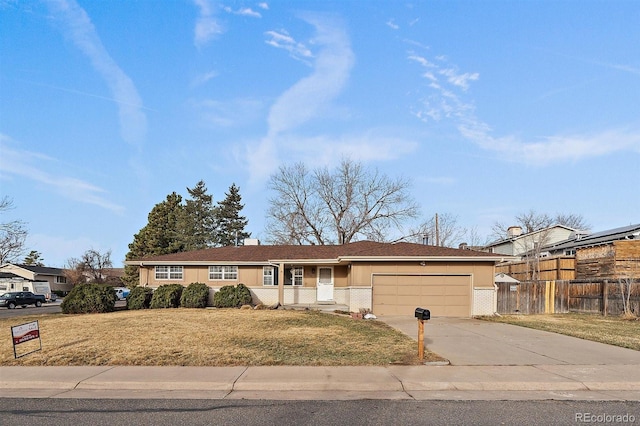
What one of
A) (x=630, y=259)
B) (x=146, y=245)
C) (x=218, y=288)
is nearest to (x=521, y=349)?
(x=218, y=288)

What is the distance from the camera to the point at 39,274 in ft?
191

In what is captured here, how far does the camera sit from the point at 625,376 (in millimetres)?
8203

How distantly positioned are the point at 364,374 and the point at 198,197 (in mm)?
59175

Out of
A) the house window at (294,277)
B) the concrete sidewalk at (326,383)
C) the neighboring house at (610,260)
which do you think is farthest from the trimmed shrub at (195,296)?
the neighboring house at (610,260)

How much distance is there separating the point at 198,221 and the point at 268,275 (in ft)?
121

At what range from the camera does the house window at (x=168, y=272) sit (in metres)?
25.9

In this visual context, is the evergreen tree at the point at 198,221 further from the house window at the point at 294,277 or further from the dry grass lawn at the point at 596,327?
the dry grass lawn at the point at 596,327

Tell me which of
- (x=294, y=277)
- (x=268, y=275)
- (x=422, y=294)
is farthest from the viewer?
(x=268, y=275)

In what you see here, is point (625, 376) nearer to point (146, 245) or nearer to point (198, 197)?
point (146, 245)

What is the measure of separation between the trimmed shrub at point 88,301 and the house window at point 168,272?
359 centimetres

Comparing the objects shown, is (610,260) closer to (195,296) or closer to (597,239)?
(597,239)

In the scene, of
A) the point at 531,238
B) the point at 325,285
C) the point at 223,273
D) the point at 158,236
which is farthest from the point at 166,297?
the point at 531,238

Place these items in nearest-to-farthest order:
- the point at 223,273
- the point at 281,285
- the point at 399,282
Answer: the point at 399,282, the point at 281,285, the point at 223,273

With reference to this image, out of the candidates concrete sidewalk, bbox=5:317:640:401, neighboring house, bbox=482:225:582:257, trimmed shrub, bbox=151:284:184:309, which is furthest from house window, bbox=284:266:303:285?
neighboring house, bbox=482:225:582:257
